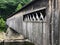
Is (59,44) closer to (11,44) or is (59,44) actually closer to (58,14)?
(58,14)

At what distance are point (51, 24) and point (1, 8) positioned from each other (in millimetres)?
50250

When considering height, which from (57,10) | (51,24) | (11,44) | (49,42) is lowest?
(11,44)

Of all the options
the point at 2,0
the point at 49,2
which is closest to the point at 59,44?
the point at 49,2

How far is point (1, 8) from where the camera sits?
54438 mm

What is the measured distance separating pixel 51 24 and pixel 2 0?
53818 millimetres

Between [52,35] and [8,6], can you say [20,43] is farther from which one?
[8,6]

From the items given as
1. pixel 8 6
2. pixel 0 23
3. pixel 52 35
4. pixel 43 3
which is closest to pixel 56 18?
pixel 52 35

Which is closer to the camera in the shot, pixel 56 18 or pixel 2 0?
pixel 56 18

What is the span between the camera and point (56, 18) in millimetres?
4789

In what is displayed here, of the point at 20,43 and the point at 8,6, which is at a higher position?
the point at 8,6

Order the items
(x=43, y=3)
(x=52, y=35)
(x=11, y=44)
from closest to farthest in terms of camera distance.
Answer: (x=52, y=35), (x=43, y=3), (x=11, y=44)

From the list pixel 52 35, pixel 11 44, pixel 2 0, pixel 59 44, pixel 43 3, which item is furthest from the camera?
pixel 2 0

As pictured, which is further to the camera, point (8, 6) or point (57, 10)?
point (8, 6)

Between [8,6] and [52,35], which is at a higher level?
[8,6]
